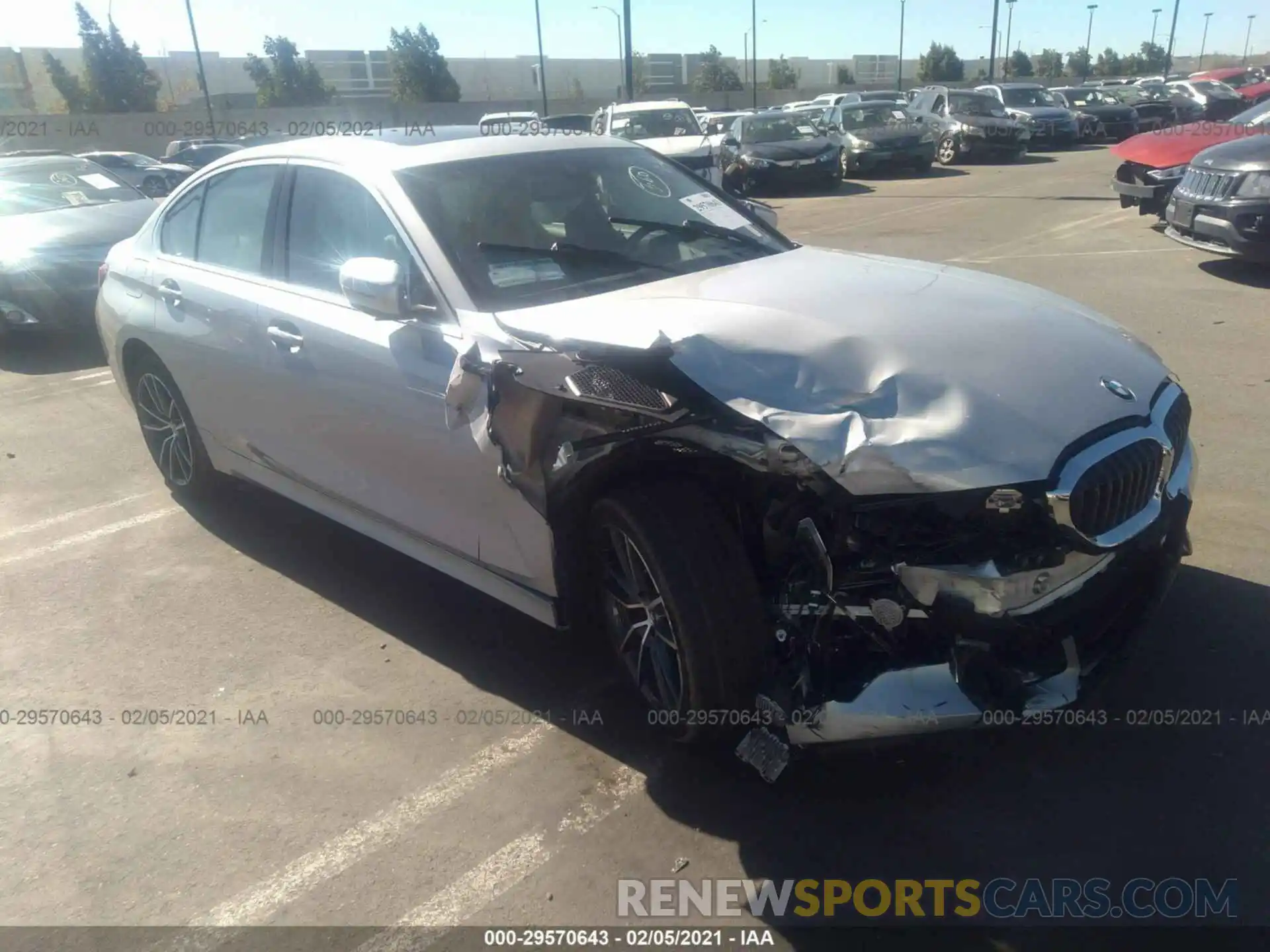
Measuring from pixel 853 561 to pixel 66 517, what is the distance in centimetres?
449

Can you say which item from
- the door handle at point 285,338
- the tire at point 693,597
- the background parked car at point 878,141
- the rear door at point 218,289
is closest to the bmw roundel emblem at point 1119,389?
the tire at point 693,597

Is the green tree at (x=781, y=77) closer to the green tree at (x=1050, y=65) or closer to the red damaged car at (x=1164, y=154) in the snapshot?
the green tree at (x=1050, y=65)

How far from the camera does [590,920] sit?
2590 mm

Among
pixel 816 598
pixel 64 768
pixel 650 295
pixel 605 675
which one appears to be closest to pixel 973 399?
pixel 816 598

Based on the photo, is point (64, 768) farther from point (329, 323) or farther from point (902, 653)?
point (902, 653)

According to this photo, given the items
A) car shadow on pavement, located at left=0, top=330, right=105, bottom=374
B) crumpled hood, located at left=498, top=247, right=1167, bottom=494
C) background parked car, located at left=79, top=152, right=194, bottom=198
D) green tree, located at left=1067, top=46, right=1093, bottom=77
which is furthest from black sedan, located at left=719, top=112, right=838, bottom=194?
green tree, located at left=1067, top=46, right=1093, bottom=77

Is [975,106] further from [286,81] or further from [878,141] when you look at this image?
[286,81]

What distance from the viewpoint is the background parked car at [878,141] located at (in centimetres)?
2086

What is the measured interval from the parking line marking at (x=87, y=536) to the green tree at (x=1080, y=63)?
315 feet

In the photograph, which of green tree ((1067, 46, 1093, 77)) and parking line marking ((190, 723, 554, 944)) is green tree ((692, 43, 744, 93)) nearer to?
green tree ((1067, 46, 1093, 77))

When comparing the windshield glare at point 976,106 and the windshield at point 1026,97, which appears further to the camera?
the windshield at point 1026,97

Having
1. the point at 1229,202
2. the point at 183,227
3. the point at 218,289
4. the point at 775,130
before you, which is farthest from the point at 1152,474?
the point at 775,130

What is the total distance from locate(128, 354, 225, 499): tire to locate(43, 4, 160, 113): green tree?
5268 centimetres

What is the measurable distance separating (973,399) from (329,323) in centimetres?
236
